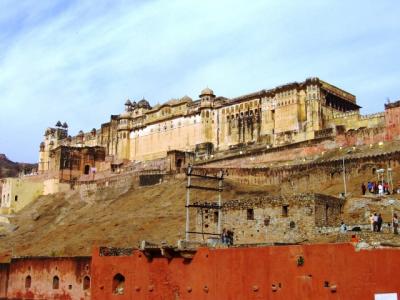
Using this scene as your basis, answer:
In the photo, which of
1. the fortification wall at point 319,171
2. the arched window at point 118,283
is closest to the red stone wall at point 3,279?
the arched window at point 118,283

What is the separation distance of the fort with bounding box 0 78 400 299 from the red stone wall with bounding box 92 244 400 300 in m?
0.04

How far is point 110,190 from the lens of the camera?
6316 cm

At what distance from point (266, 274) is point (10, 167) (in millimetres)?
110189

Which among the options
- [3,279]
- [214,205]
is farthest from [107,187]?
[214,205]

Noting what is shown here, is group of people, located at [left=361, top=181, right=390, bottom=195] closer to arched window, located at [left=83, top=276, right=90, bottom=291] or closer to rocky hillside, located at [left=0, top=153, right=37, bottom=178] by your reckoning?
arched window, located at [left=83, top=276, right=90, bottom=291]

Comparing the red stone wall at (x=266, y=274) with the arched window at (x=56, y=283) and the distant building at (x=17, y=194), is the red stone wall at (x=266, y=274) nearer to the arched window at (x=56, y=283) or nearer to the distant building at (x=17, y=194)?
the arched window at (x=56, y=283)

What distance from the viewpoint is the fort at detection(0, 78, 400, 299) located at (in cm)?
1862

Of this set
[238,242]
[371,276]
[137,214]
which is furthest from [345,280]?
[137,214]

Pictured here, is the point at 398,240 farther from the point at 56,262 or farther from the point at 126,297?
the point at 56,262

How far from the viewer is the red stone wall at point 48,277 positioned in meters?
30.1

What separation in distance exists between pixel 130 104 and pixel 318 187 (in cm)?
5498

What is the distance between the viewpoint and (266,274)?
18688 millimetres

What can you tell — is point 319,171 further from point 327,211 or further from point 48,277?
point 48,277

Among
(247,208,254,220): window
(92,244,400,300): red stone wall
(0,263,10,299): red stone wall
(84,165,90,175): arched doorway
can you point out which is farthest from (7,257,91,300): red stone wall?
(84,165,90,175): arched doorway
